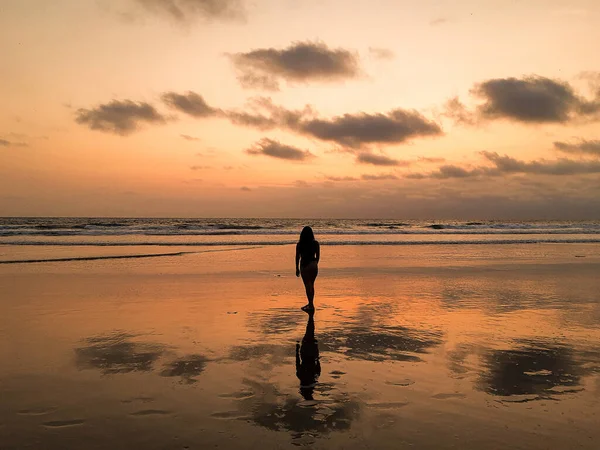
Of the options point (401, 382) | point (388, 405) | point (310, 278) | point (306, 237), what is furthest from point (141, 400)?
point (306, 237)

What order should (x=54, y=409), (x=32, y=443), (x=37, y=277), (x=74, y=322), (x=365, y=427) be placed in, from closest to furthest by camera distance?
(x=32, y=443) → (x=365, y=427) → (x=54, y=409) → (x=74, y=322) → (x=37, y=277)

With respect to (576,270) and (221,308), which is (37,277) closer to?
(221,308)

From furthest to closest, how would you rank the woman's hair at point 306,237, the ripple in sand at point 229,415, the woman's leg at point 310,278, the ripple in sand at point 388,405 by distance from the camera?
the woman's hair at point 306,237 → the woman's leg at point 310,278 → the ripple in sand at point 388,405 → the ripple in sand at point 229,415

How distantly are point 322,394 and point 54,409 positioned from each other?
3.18 meters

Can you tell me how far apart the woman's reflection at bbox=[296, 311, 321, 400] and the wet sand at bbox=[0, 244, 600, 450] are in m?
0.05

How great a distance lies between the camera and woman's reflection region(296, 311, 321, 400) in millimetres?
6191

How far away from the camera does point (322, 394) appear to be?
594cm

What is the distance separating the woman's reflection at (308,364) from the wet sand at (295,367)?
0.05m

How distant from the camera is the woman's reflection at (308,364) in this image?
619 cm

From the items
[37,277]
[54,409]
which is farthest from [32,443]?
[37,277]

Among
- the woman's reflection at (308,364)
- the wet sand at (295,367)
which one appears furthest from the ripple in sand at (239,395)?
the woman's reflection at (308,364)

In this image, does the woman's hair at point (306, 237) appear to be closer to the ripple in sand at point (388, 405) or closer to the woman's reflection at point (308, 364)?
the woman's reflection at point (308, 364)

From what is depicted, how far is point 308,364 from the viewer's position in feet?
23.7

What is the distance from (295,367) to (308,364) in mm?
247
